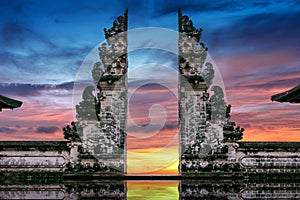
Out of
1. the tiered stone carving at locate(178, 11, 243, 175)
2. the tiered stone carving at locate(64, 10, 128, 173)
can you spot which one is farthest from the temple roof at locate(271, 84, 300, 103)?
the tiered stone carving at locate(64, 10, 128, 173)

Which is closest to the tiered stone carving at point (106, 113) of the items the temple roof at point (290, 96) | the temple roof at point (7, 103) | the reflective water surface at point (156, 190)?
the reflective water surface at point (156, 190)

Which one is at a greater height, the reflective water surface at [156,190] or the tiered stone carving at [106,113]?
the tiered stone carving at [106,113]

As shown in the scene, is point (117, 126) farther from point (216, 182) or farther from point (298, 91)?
point (298, 91)

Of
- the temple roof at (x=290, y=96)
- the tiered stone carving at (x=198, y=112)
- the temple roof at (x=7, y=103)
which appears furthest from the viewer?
the tiered stone carving at (x=198, y=112)

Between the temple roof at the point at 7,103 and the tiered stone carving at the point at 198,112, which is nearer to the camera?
the temple roof at the point at 7,103

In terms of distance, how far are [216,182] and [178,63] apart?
5.26 meters

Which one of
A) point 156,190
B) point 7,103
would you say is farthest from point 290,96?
point 7,103

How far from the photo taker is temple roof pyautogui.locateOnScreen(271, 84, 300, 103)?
1231 cm

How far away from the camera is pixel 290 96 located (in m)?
12.8

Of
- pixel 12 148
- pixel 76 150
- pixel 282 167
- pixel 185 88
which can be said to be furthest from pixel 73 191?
pixel 282 167

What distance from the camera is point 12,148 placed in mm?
19203

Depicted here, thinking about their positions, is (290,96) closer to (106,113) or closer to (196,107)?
(196,107)

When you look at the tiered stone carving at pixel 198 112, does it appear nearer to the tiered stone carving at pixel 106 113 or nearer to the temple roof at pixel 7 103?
the tiered stone carving at pixel 106 113

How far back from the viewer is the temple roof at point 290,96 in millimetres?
12311
